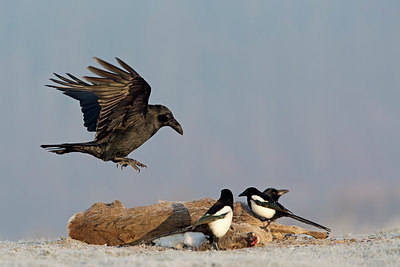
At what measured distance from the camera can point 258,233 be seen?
711 cm

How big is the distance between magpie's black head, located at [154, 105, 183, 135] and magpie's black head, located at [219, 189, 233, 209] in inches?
71.2

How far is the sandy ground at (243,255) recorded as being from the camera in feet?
15.3

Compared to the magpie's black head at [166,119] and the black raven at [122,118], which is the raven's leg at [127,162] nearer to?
the black raven at [122,118]

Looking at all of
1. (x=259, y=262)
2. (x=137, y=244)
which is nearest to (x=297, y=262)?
Result: (x=259, y=262)

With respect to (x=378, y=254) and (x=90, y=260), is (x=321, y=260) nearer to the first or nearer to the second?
(x=378, y=254)

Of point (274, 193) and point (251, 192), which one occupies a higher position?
point (274, 193)

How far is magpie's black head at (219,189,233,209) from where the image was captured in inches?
274

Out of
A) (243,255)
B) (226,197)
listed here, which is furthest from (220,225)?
(243,255)

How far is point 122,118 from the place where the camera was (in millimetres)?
7590

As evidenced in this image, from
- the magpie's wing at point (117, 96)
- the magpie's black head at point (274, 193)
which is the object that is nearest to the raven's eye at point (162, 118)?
the magpie's wing at point (117, 96)

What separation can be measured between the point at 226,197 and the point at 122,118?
2.16 metres

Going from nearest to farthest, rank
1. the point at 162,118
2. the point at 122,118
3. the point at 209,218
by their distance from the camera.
→ the point at 209,218
the point at 122,118
the point at 162,118

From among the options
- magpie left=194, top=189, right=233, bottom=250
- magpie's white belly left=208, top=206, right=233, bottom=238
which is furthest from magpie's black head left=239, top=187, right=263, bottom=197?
magpie's white belly left=208, top=206, right=233, bottom=238

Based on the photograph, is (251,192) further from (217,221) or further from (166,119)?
(166,119)
